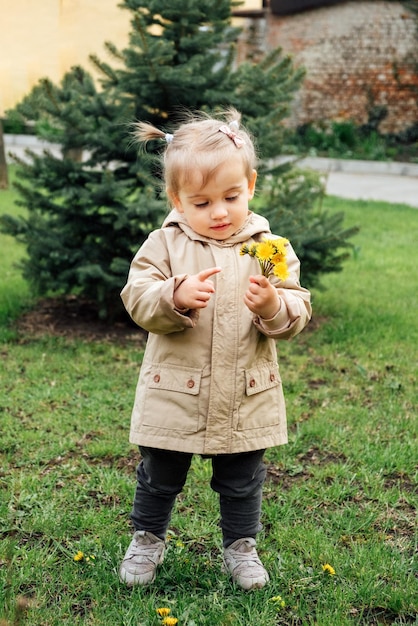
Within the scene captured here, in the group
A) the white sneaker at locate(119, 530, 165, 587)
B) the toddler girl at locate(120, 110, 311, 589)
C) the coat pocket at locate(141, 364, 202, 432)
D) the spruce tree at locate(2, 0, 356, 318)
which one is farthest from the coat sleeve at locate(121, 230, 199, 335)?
the spruce tree at locate(2, 0, 356, 318)

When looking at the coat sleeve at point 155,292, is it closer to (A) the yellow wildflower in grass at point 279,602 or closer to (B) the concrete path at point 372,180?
(A) the yellow wildflower in grass at point 279,602

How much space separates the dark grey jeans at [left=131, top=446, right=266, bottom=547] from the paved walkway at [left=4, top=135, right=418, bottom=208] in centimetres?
933

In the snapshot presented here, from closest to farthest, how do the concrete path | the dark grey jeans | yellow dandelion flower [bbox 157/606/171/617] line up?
yellow dandelion flower [bbox 157/606/171/617] < the dark grey jeans < the concrete path

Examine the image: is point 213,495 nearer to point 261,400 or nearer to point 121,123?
point 261,400

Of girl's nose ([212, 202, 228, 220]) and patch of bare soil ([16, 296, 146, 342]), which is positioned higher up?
girl's nose ([212, 202, 228, 220])

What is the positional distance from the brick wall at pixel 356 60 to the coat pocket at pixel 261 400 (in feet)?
52.6

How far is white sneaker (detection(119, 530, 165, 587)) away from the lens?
2410mm

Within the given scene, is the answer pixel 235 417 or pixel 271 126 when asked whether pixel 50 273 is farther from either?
pixel 235 417

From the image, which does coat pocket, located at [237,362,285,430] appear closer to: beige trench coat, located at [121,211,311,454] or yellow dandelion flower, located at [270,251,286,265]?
beige trench coat, located at [121,211,311,454]

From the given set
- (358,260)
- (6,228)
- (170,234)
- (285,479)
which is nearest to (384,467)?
(285,479)

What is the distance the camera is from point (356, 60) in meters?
17.5

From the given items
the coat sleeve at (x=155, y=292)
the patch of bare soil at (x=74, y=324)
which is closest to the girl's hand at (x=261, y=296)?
the coat sleeve at (x=155, y=292)

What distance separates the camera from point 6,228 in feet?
16.2

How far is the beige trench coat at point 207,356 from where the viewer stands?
2223mm
